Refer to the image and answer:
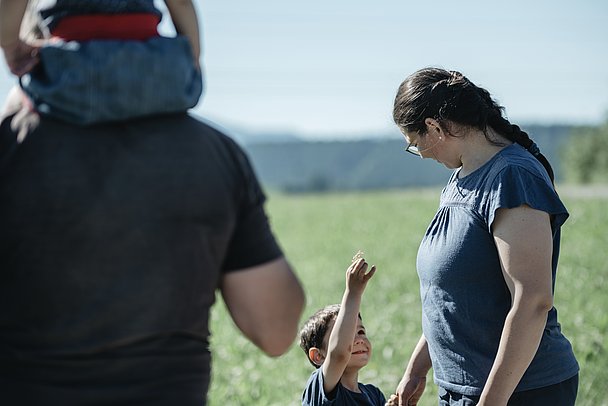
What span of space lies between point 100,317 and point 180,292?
0.16m

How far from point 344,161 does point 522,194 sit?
133 meters

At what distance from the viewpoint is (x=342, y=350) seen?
3.19m

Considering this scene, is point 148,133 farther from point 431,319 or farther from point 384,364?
point 384,364

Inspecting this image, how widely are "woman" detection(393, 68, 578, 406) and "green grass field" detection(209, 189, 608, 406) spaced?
332cm

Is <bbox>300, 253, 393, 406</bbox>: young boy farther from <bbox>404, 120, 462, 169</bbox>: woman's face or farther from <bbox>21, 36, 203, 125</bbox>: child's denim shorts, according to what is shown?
<bbox>21, 36, 203, 125</bbox>: child's denim shorts

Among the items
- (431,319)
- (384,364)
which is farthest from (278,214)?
(431,319)

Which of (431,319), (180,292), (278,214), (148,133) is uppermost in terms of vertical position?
(148,133)

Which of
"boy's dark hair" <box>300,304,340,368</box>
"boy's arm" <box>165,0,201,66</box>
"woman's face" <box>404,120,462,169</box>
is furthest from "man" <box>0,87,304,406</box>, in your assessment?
"boy's dark hair" <box>300,304,340,368</box>

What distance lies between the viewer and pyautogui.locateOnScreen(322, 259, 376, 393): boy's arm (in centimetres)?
299

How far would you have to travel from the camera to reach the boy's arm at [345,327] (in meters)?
2.99

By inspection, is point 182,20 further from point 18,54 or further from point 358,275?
point 358,275

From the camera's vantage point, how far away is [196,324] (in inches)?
78.6

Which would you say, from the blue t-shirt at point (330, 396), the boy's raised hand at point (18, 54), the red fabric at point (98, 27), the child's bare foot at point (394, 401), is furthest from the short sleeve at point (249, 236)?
the child's bare foot at point (394, 401)

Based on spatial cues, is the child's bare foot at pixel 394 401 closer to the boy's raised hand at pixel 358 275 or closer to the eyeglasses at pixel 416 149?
the boy's raised hand at pixel 358 275
